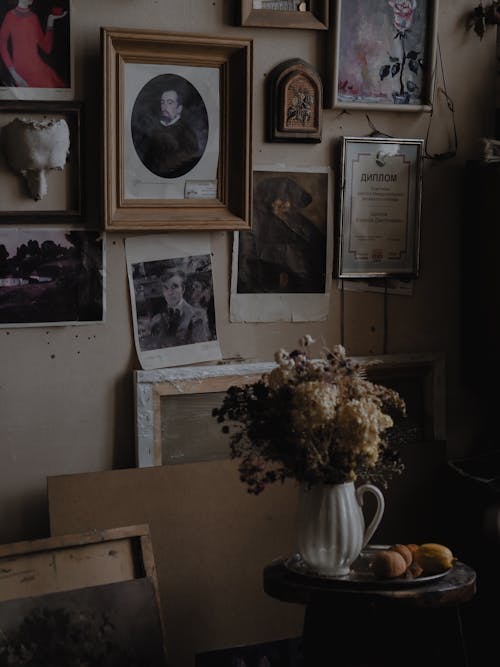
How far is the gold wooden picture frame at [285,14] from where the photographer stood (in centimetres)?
282

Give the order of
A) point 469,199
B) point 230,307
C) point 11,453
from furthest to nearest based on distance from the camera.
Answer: point 469,199
point 230,307
point 11,453

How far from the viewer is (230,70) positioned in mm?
2840

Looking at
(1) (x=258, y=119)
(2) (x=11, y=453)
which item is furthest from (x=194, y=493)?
(1) (x=258, y=119)

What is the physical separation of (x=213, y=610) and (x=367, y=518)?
568 millimetres

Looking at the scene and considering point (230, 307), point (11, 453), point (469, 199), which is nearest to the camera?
point (11, 453)

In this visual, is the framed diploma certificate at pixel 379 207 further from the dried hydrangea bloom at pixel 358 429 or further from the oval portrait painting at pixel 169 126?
the dried hydrangea bloom at pixel 358 429

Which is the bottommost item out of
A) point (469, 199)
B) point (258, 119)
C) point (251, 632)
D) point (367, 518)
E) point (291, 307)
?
point (251, 632)

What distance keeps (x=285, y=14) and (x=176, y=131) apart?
48cm

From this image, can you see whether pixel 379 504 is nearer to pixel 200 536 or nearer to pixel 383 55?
pixel 200 536

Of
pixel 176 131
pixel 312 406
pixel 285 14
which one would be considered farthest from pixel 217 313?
pixel 285 14

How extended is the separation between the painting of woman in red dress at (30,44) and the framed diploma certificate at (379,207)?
0.92 meters

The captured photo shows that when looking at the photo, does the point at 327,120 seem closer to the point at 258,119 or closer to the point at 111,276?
the point at 258,119

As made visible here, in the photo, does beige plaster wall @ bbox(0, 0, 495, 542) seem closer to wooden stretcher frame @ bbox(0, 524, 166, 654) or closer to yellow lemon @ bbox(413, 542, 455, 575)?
wooden stretcher frame @ bbox(0, 524, 166, 654)

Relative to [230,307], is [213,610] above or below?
below
